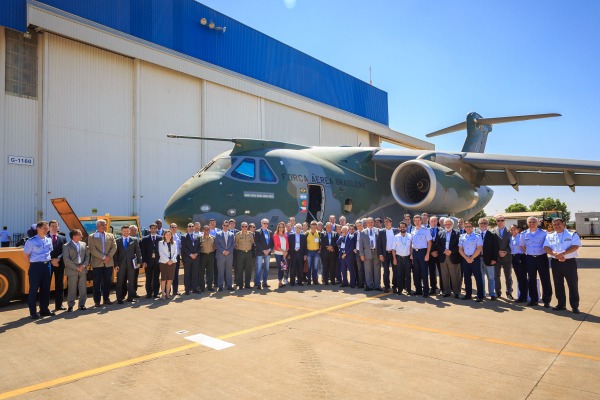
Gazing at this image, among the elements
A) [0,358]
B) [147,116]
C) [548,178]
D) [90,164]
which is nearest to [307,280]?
[0,358]

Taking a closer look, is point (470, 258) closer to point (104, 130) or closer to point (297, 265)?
point (297, 265)

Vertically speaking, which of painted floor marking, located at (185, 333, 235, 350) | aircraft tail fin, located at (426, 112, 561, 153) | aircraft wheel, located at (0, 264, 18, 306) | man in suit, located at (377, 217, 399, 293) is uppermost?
aircraft tail fin, located at (426, 112, 561, 153)

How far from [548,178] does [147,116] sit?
1988 cm

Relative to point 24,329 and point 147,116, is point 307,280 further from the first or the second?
point 147,116

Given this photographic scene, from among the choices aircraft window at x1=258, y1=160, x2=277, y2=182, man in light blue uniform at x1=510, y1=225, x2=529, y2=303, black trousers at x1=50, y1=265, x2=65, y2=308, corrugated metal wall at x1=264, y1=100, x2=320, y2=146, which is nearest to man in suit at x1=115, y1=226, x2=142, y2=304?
black trousers at x1=50, y1=265, x2=65, y2=308

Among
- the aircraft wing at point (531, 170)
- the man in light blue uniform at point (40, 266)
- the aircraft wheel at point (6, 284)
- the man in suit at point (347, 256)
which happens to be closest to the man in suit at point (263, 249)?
the man in suit at point (347, 256)

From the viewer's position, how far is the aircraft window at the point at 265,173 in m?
11.9

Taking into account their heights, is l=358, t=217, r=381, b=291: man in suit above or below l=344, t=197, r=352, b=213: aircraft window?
below

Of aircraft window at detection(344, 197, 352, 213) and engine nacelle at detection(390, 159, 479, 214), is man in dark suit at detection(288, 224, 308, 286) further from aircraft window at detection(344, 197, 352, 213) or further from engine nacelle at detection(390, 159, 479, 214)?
engine nacelle at detection(390, 159, 479, 214)

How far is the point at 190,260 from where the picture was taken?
30.1 feet

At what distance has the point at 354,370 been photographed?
4.24 m

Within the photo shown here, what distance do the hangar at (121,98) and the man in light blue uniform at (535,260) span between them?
1875cm

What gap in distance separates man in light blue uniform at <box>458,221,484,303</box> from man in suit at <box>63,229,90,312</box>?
7.64 metres

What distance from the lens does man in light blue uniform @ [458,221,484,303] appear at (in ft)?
26.1
